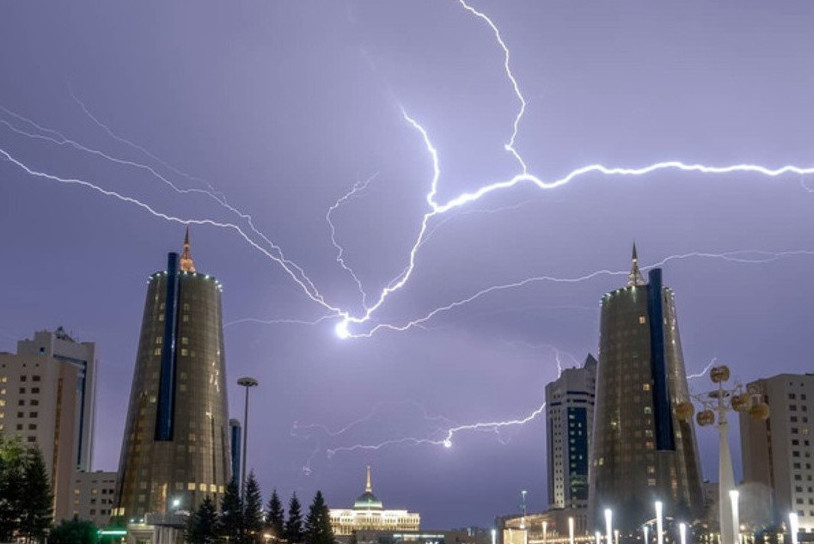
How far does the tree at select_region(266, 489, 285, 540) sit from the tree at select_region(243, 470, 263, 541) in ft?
10.7

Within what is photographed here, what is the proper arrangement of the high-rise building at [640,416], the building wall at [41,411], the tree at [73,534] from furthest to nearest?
the building wall at [41,411] < the high-rise building at [640,416] < the tree at [73,534]

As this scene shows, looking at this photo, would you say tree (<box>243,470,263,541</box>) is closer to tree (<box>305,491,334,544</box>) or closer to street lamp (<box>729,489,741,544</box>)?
tree (<box>305,491,334,544</box>)

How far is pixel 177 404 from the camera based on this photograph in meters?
144

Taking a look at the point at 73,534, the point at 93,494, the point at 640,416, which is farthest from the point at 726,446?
the point at 93,494

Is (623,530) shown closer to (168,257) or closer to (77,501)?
(168,257)

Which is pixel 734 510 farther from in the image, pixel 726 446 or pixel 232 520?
pixel 232 520

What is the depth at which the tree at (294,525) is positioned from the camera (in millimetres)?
108625

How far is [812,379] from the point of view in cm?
15188

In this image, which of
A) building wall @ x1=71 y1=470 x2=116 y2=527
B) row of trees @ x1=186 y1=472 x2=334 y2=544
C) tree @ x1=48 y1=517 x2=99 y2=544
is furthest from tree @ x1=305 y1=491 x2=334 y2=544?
building wall @ x1=71 y1=470 x2=116 y2=527

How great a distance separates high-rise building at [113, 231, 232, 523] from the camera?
461ft

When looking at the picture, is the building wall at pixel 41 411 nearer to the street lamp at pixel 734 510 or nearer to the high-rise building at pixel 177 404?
the high-rise building at pixel 177 404

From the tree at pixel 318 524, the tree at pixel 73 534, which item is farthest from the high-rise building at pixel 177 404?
the tree at pixel 73 534

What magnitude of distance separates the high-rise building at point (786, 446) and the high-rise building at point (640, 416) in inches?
368

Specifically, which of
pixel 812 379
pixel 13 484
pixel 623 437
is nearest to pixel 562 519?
pixel 623 437
